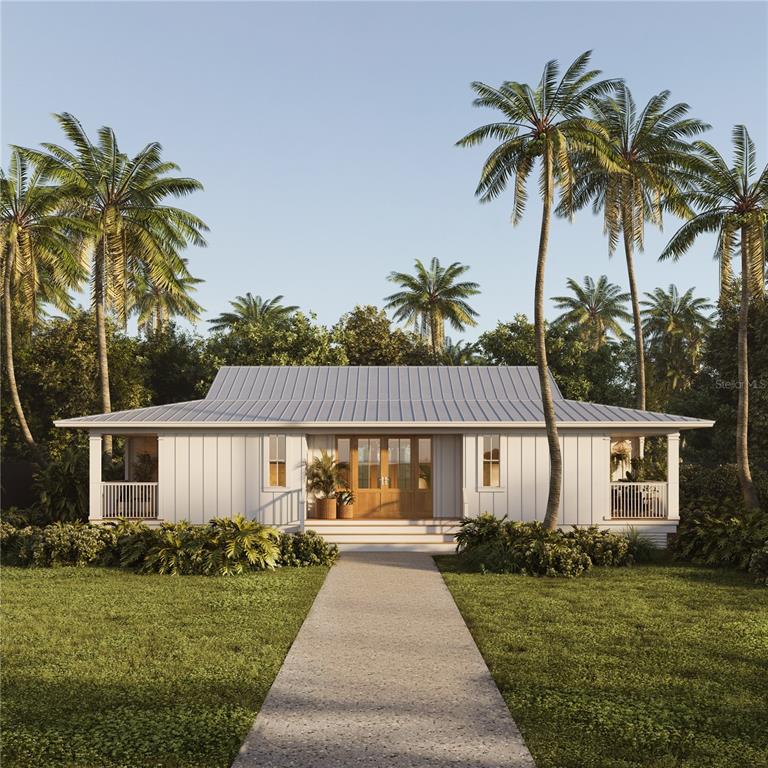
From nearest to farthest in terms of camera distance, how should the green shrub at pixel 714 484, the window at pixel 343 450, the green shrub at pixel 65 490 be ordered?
the green shrub at pixel 65 490 → the window at pixel 343 450 → the green shrub at pixel 714 484

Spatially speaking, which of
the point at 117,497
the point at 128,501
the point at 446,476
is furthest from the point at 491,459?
the point at 117,497

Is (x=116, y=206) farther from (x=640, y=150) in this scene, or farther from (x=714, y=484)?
(x=714, y=484)

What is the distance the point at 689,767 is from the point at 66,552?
43.7 ft

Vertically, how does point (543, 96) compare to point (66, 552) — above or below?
above

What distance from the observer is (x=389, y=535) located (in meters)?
18.9

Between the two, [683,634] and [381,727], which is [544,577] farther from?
[381,727]

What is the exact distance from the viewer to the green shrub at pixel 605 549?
51.7 feet

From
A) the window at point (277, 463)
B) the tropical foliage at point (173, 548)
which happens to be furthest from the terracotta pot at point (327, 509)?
the tropical foliage at point (173, 548)

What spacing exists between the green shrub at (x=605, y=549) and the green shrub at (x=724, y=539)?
1.46m

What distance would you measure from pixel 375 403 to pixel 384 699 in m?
14.4

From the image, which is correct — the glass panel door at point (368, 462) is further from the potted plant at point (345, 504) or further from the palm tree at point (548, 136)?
the palm tree at point (548, 136)

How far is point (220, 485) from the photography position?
755 inches

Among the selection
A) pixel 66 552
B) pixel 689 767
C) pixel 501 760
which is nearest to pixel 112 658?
pixel 501 760

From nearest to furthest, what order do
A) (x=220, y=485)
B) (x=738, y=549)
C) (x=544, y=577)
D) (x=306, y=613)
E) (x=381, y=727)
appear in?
1. (x=381, y=727)
2. (x=306, y=613)
3. (x=544, y=577)
4. (x=738, y=549)
5. (x=220, y=485)
